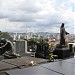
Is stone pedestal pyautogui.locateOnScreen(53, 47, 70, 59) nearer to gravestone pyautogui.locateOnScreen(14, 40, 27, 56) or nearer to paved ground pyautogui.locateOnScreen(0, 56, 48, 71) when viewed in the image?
paved ground pyautogui.locateOnScreen(0, 56, 48, 71)

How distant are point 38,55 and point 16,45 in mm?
4594

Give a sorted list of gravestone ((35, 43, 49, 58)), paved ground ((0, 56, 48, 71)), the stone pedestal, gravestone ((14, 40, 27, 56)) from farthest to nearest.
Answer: gravestone ((14, 40, 27, 56)) < the stone pedestal < gravestone ((35, 43, 49, 58)) < paved ground ((0, 56, 48, 71))

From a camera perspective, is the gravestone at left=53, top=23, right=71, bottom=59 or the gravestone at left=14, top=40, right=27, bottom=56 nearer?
the gravestone at left=53, top=23, right=71, bottom=59

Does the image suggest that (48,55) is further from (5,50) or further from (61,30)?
(5,50)

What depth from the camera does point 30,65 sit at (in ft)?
24.4

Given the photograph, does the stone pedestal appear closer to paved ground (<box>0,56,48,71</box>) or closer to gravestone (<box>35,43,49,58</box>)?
gravestone (<box>35,43,49,58</box>)

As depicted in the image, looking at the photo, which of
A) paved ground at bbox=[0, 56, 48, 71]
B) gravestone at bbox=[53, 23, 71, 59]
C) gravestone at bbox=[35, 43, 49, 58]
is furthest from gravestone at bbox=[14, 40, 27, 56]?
paved ground at bbox=[0, 56, 48, 71]

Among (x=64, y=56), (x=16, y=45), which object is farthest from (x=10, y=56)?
(x=16, y=45)

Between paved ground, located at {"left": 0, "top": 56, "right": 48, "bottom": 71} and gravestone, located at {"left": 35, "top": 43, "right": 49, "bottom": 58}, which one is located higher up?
gravestone, located at {"left": 35, "top": 43, "right": 49, "bottom": 58}

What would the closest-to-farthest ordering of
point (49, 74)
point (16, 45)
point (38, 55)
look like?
point (49, 74), point (38, 55), point (16, 45)

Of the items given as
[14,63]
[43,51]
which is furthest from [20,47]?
[14,63]

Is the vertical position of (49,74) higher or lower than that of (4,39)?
lower

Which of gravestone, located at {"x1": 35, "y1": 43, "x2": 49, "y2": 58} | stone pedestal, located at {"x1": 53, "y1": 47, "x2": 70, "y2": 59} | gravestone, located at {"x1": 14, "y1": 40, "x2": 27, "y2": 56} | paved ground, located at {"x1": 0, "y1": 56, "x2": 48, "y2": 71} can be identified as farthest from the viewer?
gravestone, located at {"x1": 14, "y1": 40, "x2": 27, "y2": 56}

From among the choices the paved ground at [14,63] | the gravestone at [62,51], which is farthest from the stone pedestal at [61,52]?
the paved ground at [14,63]
